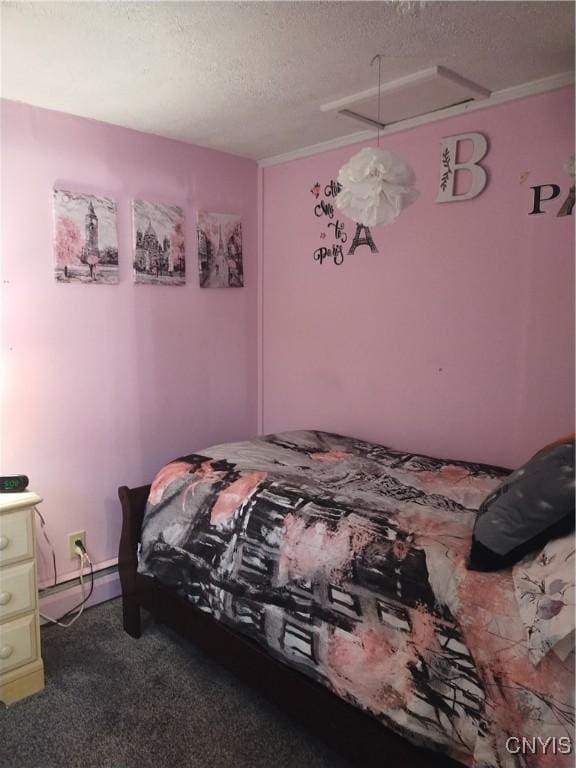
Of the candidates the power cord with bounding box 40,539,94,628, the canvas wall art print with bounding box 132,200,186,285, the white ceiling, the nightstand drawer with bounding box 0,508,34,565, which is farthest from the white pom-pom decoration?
the power cord with bounding box 40,539,94,628

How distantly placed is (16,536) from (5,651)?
42 cm

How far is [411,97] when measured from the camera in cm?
244

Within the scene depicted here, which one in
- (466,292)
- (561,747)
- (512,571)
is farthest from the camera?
(466,292)

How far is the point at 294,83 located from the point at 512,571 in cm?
196

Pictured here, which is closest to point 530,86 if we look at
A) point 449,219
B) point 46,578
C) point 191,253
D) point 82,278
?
point 449,219

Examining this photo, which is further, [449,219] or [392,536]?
[449,219]

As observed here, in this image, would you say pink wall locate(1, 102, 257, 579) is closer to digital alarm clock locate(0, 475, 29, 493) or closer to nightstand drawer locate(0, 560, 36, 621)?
digital alarm clock locate(0, 475, 29, 493)

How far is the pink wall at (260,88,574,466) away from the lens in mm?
2352

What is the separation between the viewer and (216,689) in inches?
85.5

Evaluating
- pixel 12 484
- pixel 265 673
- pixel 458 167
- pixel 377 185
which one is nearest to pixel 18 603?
pixel 12 484

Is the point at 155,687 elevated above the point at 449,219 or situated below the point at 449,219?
below

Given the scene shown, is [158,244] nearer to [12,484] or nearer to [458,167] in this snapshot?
[12,484]

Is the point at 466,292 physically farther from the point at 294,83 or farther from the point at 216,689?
the point at 216,689

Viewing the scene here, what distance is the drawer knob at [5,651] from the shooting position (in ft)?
6.79
